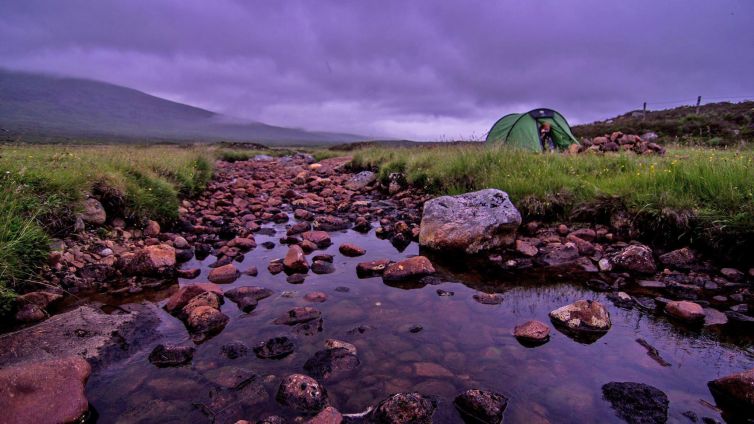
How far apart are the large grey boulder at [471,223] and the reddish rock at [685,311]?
104 inches

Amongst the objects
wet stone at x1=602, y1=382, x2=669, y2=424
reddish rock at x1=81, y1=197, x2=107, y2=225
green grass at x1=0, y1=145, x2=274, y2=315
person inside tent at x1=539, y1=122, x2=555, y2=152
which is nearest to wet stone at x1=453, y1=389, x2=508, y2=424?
wet stone at x1=602, y1=382, x2=669, y2=424

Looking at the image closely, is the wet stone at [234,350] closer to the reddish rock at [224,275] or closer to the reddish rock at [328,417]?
the reddish rock at [328,417]

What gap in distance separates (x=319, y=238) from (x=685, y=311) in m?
5.17

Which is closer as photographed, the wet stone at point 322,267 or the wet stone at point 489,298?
the wet stone at point 489,298

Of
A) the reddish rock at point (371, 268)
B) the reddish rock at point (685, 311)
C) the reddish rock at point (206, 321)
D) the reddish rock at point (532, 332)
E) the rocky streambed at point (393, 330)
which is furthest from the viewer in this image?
the reddish rock at point (371, 268)

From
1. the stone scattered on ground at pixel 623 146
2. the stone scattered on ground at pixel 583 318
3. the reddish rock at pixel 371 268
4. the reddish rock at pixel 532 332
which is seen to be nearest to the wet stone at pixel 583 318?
the stone scattered on ground at pixel 583 318

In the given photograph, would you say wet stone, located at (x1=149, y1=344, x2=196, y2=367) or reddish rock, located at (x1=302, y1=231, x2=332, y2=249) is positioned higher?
reddish rock, located at (x1=302, y1=231, x2=332, y2=249)

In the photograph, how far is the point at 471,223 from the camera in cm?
659

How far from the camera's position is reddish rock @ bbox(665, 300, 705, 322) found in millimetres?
4062

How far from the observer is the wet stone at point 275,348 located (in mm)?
3490

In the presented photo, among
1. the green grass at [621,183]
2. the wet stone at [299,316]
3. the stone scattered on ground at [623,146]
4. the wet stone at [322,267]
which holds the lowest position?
the wet stone at [299,316]

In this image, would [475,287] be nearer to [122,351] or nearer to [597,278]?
[597,278]

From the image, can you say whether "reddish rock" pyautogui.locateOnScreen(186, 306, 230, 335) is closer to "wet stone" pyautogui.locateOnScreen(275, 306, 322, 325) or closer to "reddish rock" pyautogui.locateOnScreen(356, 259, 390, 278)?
"wet stone" pyautogui.locateOnScreen(275, 306, 322, 325)

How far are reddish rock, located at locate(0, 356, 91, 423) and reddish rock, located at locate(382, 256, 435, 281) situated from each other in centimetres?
338
